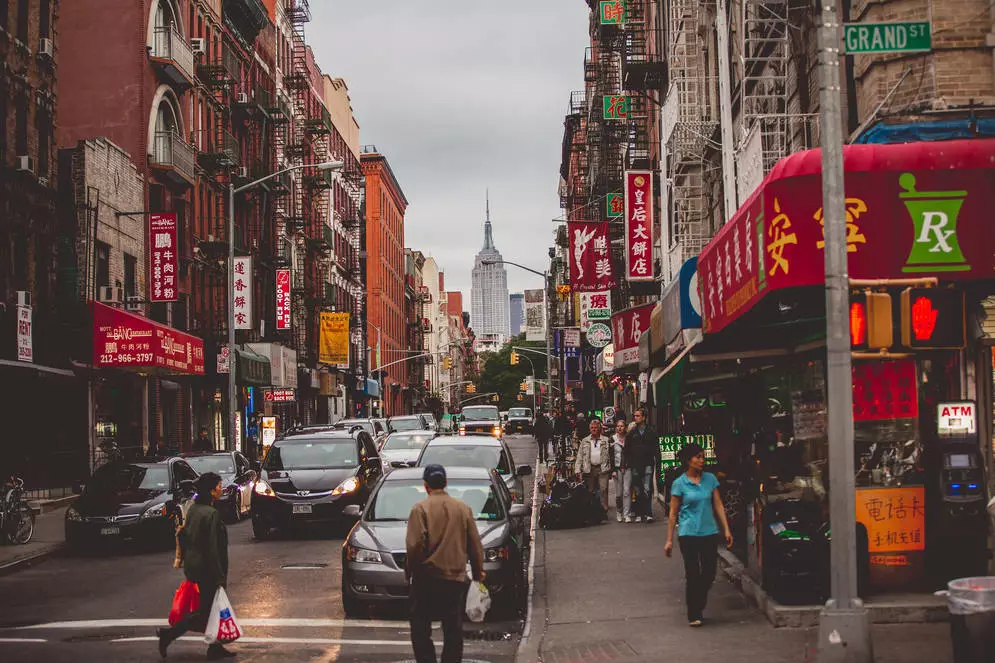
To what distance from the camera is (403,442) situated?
107ft

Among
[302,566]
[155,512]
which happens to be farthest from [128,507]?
[302,566]

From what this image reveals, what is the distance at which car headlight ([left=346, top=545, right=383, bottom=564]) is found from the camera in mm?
13594

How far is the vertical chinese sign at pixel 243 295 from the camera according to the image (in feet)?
147

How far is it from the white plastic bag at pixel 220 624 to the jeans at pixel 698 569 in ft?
14.3

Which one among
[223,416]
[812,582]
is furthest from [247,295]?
[812,582]

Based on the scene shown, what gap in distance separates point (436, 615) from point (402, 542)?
4246 mm

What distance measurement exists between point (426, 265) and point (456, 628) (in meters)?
152

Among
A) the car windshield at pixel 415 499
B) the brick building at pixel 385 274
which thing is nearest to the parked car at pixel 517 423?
the brick building at pixel 385 274

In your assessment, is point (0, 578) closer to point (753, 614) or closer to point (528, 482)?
point (753, 614)

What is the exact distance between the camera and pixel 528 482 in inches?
1357

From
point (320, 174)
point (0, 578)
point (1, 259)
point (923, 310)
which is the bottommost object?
point (0, 578)

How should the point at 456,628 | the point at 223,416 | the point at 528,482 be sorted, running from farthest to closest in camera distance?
the point at 223,416 → the point at 528,482 → the point at 456,628

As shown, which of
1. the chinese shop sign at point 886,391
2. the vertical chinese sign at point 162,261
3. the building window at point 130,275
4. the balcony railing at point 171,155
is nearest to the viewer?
the chinese shop sign at point 886,391

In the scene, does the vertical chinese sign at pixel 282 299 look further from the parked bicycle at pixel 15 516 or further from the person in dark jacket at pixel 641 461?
the person in dark jacket at pixel 641 461
